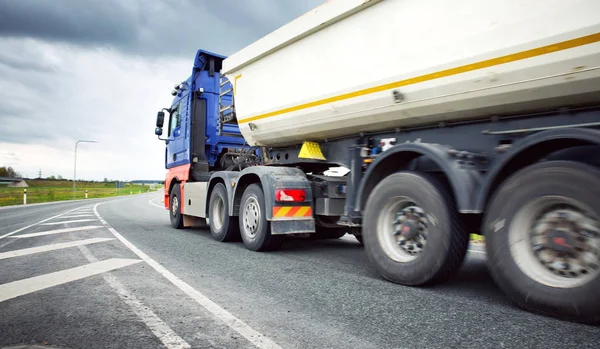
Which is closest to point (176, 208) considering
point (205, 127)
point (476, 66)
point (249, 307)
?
point (205, 127)

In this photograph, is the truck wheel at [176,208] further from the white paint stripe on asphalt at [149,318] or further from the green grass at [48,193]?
the green grass at [48,193]

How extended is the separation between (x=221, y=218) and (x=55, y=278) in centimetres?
354

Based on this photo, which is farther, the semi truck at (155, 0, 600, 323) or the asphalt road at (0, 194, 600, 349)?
the semi truck at (155, 0, 600, 323)

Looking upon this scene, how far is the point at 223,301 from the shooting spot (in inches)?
135

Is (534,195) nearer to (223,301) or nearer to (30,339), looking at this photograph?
(223,301)

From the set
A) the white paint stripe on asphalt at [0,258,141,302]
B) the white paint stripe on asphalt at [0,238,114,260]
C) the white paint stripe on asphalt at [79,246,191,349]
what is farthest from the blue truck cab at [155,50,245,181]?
the white paint stripe on asphalt at [79,246,191,349]

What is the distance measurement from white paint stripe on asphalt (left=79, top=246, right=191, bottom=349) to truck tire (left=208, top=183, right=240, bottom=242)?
9.71 ft

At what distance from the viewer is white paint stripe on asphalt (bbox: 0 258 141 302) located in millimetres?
3723

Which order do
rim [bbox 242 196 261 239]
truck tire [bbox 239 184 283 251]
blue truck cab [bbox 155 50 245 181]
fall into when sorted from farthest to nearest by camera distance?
blue truck cab [bbox 155 50 245 181] < rim [bbox 242 196 261 239] < truck tire [bbox 239 184 283 251]

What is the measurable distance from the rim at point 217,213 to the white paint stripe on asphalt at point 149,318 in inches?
132

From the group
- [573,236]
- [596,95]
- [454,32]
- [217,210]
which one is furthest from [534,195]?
[217,210]

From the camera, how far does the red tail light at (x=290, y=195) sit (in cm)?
575

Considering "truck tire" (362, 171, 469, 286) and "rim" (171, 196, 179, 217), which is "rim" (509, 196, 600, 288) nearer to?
"truck tire" (362, 171, 469, 286)

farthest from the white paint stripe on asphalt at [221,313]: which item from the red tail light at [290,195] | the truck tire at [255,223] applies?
the red tail light at [290,195]
